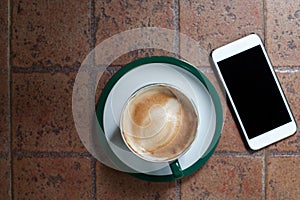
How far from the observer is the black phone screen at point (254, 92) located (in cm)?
94

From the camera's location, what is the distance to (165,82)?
88 cm

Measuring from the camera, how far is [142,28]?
97 cm

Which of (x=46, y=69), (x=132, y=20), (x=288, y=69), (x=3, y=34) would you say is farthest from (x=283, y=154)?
(x=3, y=34)

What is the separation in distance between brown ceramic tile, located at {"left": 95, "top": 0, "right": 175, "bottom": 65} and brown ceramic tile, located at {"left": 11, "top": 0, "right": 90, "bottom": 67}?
0.03m

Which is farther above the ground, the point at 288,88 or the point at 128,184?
the point at 288,88

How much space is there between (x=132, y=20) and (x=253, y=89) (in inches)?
10.8

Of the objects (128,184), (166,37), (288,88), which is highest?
(166,37)

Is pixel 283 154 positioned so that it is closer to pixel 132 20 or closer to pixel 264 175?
pixel 264 175

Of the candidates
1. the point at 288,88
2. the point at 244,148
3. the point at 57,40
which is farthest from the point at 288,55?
the point at 57,40

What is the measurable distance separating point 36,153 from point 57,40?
9.2 inches

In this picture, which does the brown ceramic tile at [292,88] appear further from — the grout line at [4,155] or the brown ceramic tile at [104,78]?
the grout line at [4,155]

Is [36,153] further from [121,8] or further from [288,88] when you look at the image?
Answer: [288,88]

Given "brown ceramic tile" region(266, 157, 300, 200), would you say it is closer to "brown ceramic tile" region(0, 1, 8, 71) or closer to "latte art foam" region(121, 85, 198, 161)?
"latte art foam" region(121, 85, 198, 161)

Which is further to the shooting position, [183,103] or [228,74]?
[228,74]
